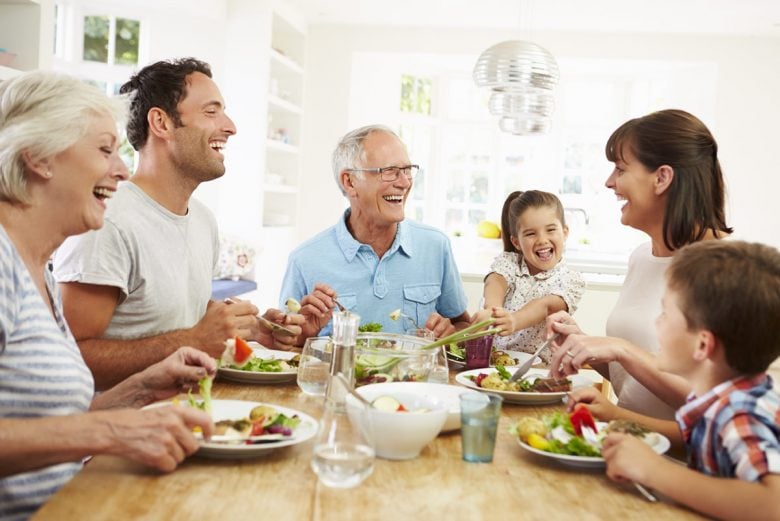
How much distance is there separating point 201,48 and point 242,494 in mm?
6596

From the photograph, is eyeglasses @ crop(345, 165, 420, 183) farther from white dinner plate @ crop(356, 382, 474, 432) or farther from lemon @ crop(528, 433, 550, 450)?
lemon @ crop(528, 433, 550, 450)

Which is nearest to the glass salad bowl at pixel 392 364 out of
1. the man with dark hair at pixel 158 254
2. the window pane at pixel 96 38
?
the man with dark hair at pixel 158 254

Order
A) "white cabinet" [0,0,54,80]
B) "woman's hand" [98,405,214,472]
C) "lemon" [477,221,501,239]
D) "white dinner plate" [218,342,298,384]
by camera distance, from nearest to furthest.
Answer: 1. "woman's hand" [98,405,214,472]
2. "white dinner plate" [218,342,298,384]
3. "white cabinet" [0,0,54,80]
4. "lemon" [477,221,501,239]

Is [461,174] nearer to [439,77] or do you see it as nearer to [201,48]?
[439,77]

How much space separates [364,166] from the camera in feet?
9.90

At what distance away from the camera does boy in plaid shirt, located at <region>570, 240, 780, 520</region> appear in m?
1.21

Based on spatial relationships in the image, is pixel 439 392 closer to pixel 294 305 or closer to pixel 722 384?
pixel 722 384

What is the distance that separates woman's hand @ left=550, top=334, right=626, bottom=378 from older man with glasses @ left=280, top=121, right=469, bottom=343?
1058mm

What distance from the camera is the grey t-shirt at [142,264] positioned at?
2156mm

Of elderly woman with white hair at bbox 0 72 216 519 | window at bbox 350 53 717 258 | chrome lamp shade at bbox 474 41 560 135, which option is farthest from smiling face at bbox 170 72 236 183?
window at bbox 350 53 717 258

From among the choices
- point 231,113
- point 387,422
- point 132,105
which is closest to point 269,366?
point 387,422

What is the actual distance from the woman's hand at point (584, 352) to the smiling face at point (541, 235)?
4.51 ft

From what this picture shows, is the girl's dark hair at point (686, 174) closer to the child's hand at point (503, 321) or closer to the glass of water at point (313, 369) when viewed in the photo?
the child's hand at point (503, 321)

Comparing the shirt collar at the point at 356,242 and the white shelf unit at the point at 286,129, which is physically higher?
the white shelf unit at the point at 286,129
